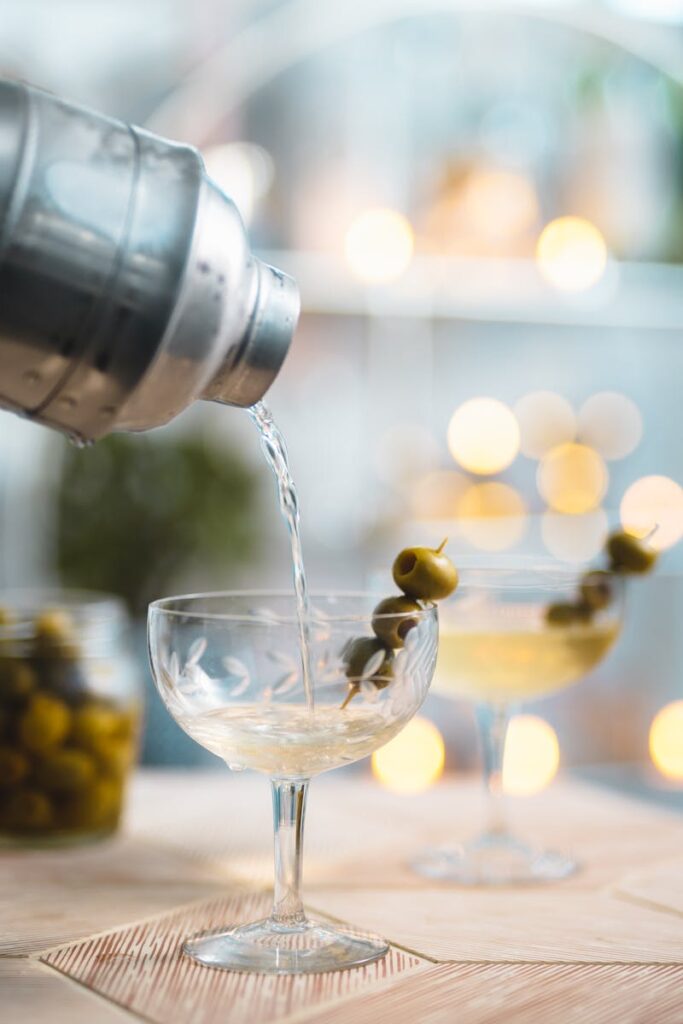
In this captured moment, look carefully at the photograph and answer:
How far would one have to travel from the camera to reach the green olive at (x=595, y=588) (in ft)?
3.39

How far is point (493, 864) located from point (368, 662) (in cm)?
30

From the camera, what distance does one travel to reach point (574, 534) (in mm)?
2830

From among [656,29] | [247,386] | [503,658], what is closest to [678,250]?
[656,29]

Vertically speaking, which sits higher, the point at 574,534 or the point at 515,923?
the point at 574,534

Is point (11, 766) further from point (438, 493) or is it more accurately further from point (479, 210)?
point (479, 210)

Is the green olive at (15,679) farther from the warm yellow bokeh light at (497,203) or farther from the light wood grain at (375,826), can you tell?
the warm yellow bokeh light at (497,203)

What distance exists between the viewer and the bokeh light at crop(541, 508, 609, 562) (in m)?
2.81

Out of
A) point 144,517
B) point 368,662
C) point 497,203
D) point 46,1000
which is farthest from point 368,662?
point 497,203

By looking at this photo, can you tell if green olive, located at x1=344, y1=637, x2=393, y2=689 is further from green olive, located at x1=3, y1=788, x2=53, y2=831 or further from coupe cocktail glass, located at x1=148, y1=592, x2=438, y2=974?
green olive, located at x1=3, y1=788, x2=53, y2=831

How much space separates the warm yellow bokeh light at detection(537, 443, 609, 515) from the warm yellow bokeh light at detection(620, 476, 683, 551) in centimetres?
7

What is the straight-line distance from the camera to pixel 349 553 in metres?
2.87

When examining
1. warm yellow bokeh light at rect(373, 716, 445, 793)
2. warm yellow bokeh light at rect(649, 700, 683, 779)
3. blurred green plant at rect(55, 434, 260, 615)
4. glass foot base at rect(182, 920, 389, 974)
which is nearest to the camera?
glass foot base at rect(182, 920, 389, 974)

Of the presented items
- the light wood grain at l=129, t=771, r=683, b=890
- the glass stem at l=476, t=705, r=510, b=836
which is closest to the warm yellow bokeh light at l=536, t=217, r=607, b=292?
the light wood grain at l=129, t=771, r=683, b=890

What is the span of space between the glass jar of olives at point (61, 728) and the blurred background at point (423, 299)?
1.62 m
